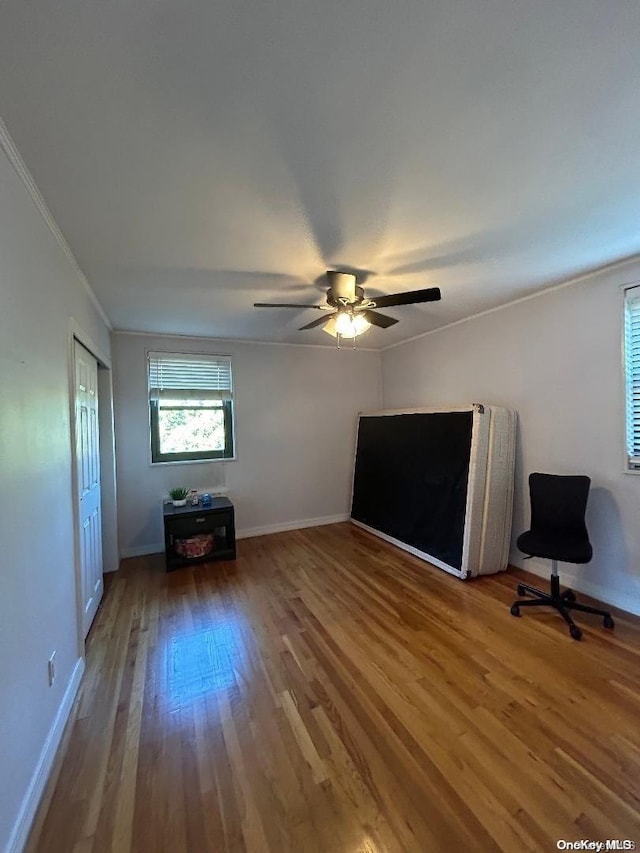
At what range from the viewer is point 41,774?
138 centimetres

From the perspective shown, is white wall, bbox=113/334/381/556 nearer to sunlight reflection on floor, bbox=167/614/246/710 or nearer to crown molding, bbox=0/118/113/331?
crown molding, bbox=0/118/113/331

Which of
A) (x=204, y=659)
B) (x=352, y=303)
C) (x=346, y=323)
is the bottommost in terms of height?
(x=204, y=659)

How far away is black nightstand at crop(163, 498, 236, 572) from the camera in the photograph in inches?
137

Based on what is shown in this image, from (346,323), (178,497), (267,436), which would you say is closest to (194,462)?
(178,497)

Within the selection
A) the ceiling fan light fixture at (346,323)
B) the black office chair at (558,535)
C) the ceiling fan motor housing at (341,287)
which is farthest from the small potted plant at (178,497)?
the black office chair at (558,535)

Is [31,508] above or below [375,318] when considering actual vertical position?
below

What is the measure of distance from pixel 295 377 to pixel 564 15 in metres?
3.85

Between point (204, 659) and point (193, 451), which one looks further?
point (193, 451)

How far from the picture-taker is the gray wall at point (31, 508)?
47.6 inches

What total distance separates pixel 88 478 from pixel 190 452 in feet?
5.07

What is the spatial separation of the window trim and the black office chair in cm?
319

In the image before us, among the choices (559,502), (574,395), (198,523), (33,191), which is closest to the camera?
(33,191)

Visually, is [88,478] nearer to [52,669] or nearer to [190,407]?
[52,669]

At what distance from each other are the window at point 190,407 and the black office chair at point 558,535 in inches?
128
